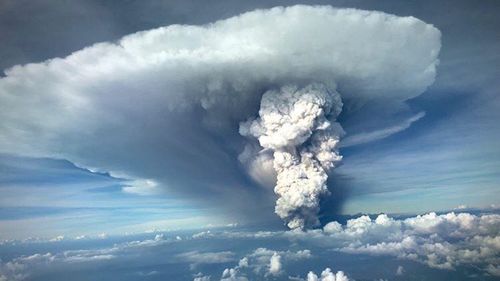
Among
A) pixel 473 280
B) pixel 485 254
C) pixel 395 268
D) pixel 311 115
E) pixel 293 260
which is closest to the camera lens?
pixel 485 254

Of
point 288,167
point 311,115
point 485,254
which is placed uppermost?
point 311,115

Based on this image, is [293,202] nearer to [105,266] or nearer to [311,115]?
[311,115]

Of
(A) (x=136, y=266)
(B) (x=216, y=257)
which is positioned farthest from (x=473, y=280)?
(A) (x=136, y=266)

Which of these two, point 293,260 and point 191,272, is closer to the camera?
point 293,260

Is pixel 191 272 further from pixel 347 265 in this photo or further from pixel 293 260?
pixel 347 265

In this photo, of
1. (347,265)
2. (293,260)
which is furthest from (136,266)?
(347,265)

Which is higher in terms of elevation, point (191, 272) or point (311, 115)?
point (311, 115)

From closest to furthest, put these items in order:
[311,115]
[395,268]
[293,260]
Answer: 1. [311,115]
2. [395,268]
3. [293,260]

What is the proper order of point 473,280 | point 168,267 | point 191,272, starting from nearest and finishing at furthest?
point 473,280 → point 191,272 → point 168,267

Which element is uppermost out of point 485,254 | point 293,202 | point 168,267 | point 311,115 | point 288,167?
point 311,115
